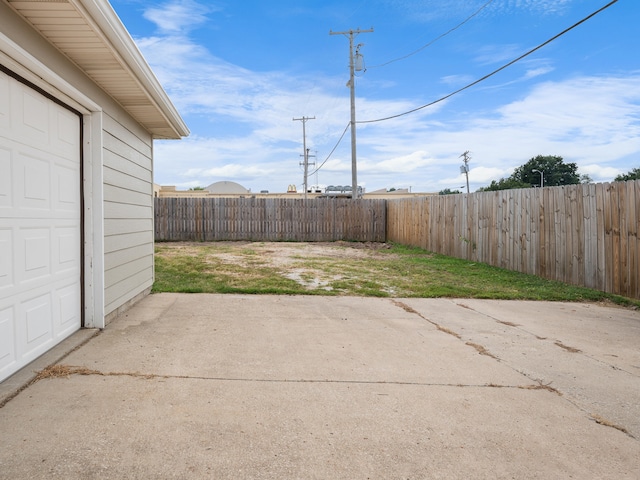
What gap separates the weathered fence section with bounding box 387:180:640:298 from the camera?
6.04 m

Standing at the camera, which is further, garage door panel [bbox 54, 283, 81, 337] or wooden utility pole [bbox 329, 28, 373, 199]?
wooden utility pole [bbox 329, 28, 373, 199]

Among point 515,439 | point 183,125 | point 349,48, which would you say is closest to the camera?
point 515,439

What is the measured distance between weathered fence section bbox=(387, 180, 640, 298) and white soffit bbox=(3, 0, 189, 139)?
645 centimetres

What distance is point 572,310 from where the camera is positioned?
5742 millimetres

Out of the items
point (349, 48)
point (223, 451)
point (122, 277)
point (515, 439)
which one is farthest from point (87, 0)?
point (349, 48)

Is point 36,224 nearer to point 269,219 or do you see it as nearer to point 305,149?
point 269,219

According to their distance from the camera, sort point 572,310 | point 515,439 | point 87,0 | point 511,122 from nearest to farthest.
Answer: point 515,439 → point 87,0 → point 572,310 → point 511,122

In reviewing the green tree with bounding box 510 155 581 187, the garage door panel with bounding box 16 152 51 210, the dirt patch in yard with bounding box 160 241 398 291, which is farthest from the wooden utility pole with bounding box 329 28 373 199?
the green tree with bounding box 510 155 581 187

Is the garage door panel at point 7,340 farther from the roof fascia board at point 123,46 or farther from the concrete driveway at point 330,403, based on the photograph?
the roof fascia board at point 123,46

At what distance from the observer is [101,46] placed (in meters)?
3.50

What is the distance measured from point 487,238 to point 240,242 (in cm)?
976

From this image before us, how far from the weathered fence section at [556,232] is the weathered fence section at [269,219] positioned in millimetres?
5717

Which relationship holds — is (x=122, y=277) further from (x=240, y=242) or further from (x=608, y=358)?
(x=240, y=242)

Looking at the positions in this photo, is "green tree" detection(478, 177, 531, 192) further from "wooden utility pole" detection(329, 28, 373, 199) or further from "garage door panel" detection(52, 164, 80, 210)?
"garage door panel" detection(52, 164, 80, 210)
